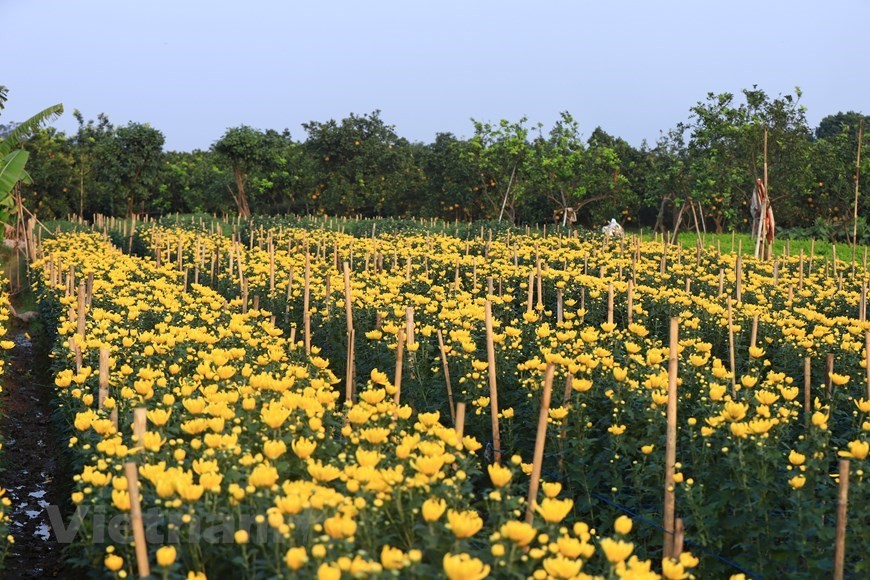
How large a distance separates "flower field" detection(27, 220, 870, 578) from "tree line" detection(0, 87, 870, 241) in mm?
18725

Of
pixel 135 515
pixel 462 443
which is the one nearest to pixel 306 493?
pixel 135 515

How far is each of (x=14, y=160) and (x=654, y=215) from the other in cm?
3714

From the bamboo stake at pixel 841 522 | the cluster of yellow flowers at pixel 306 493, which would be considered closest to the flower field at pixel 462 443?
the cluster of yellow flowers at pixel 306 493

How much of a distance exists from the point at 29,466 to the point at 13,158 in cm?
889

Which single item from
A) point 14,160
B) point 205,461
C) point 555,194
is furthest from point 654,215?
point 205,461

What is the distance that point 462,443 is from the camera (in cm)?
495

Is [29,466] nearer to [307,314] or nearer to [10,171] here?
[307,314]

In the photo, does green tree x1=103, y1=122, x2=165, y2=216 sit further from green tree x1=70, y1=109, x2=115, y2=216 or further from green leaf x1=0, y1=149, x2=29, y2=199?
green leaf x1=0, y1=149, x2=29, y2=199

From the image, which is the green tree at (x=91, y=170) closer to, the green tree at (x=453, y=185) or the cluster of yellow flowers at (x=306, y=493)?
the green tree at (x=453, y=185)

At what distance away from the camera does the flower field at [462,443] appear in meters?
3.56

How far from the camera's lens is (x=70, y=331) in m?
8.19

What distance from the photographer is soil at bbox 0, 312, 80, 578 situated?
6035 millimetres

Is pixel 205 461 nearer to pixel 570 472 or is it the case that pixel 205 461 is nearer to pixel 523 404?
pixel 570 472

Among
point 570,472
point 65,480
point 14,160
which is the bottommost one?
point 65,480
